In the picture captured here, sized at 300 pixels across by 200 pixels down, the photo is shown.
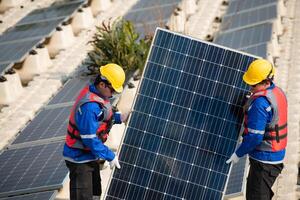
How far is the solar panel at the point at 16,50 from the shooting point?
15249mm

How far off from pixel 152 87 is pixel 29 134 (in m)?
3.75

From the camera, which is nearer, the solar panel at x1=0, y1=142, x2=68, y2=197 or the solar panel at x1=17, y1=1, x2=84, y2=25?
the solar panel at x1=0, y1=142, x2=68, y2=197

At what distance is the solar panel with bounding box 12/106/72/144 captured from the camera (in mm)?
11430

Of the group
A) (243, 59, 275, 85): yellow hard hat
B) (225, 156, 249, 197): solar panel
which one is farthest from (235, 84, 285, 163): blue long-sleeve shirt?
(225, 156, 249, 197): solar panel

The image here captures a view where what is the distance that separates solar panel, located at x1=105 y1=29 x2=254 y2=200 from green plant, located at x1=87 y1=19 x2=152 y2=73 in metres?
5.22

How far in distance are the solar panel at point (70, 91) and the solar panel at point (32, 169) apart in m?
2.20

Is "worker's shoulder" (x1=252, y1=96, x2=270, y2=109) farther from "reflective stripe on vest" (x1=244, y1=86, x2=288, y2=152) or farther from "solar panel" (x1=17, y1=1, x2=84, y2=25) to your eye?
"solar panel" (x1=17, y1=1, x2=84, y2=25)

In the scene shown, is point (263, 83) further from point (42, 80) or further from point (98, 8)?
point (98, 8)

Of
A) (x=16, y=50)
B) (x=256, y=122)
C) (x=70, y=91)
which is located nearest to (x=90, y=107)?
(x=256, y=122)

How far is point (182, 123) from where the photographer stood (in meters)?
8.80

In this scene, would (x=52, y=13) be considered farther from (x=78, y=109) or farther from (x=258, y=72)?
(x=258, y=72)

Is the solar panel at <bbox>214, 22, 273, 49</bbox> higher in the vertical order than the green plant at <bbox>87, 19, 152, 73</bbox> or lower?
higher

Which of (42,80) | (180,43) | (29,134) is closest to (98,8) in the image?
(42,80)

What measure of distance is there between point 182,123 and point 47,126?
3881 millimetres
